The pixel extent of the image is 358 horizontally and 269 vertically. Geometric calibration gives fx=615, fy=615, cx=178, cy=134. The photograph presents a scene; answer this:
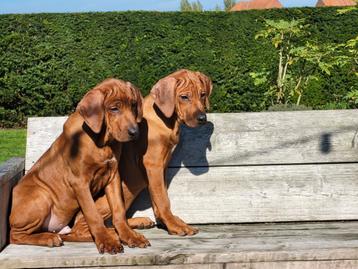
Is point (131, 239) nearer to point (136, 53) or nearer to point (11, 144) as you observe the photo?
point (11, 144)

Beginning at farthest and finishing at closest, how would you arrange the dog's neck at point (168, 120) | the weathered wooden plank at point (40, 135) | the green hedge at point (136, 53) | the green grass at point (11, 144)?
the green hedge at point (136, 53) → the green grass at point (11, 144) → the weathered wooden plank at point (40, 135) → the dog's neck at point (168, 120)

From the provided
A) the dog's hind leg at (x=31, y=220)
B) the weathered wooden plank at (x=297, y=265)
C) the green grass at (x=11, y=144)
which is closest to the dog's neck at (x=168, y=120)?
the dog's hind leg at (x=31, y=220)

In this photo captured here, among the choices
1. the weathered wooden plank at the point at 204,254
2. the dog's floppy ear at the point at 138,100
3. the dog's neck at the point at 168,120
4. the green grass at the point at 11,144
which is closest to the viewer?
the weathered wooden plank at the point at 204,254

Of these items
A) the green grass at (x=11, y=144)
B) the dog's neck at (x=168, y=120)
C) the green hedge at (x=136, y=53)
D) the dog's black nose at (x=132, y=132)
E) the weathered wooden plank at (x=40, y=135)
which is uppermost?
the dog's black nose at (x=132, y=132)

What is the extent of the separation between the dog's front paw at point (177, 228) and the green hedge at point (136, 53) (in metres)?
7.67

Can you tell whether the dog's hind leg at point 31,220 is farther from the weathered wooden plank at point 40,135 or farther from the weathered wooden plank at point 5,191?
the weathered wooden plank at point 40,135

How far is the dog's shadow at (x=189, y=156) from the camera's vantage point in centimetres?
385

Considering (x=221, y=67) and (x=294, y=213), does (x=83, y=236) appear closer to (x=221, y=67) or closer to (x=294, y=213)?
(x=294, y=213)

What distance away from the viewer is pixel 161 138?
11.4 ft

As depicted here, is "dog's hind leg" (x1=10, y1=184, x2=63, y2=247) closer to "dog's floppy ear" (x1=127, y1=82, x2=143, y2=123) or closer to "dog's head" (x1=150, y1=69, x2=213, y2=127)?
"dog's floppy ear" (x1=127, y1=82, x2=143, y2=123)

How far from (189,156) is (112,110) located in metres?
0.90

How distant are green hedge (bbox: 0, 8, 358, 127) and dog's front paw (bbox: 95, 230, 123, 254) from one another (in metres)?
8.04

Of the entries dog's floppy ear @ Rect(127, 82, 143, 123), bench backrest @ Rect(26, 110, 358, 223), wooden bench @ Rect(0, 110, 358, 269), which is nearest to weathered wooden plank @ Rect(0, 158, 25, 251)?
wooden bench @ Rect(0, 110, 358, 269)

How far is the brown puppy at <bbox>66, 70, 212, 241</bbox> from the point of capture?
134 inches
